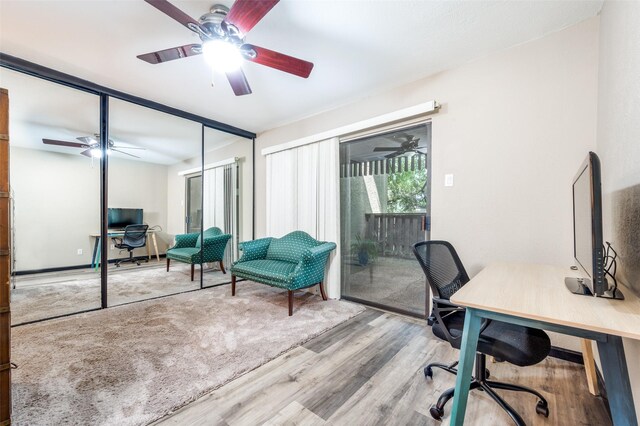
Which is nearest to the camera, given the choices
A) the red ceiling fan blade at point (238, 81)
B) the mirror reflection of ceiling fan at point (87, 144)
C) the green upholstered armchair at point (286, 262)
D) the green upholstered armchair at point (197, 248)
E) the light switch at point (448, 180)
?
the red ceiling fan blade at point (238, 81)

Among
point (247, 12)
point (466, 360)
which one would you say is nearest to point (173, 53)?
point (247, 12)

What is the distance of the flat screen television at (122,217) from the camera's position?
10.1 feet

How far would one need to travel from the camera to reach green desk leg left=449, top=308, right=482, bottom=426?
3.65 ft

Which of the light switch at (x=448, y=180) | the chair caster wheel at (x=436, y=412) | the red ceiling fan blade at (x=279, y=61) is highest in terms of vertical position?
the red ceiling fan blade at (x=279, y=61)

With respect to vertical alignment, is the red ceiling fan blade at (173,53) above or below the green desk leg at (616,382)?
above

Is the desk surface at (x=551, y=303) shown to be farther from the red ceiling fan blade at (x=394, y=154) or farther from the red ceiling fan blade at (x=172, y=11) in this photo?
the red ceiling fan blade at (x=172, y=11)

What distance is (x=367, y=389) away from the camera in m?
1.62

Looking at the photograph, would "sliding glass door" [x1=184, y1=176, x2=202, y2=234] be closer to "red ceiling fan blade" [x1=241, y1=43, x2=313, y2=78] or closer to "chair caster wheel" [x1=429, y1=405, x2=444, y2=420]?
"red ceiling fan blade" [x1=241, y1=43, x2=313, y2=78]

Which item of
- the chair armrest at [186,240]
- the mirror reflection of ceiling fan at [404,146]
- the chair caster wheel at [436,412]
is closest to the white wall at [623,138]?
the chair caster wheel at [436,412]

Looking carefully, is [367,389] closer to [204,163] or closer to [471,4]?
[471,4]

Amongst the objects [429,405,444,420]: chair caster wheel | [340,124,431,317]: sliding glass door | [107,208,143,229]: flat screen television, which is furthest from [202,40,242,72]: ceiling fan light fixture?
[429,405,444,420]: chair caster wheel

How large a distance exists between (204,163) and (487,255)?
3.79 m

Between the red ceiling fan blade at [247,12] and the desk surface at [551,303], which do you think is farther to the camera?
the red ceiling fan blade at [247,12]

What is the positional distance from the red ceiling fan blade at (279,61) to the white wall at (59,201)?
8.03 ft
